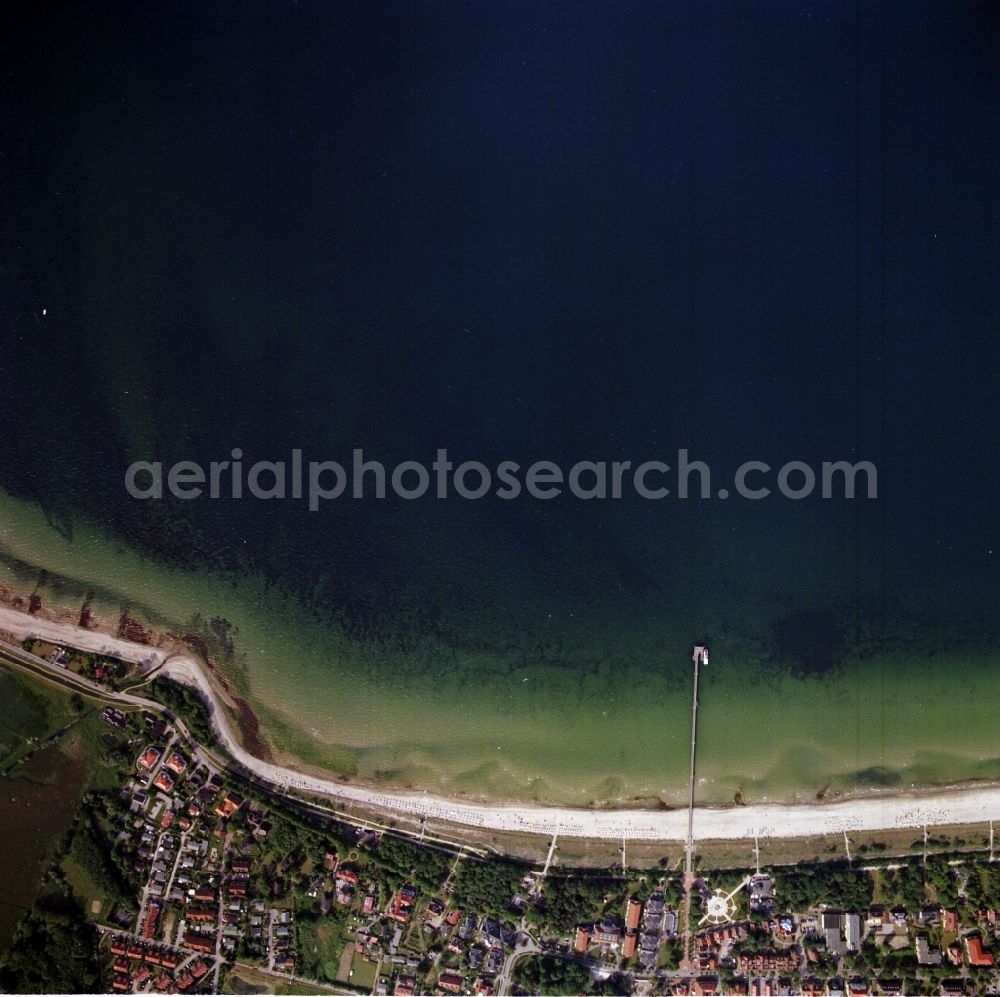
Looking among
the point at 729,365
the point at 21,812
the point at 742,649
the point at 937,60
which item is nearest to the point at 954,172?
the point at 937,60

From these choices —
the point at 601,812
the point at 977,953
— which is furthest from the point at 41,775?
the point at 977,953

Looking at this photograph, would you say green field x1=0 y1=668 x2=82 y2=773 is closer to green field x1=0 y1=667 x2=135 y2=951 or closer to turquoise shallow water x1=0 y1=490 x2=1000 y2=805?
green field x1=0 y1=667 x2=135 y2=951

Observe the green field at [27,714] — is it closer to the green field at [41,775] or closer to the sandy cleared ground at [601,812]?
the green field at [41,775]

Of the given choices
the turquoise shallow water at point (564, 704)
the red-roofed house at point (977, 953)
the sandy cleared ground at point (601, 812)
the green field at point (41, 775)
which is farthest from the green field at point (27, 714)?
the red-roofed house at point (977, 953)

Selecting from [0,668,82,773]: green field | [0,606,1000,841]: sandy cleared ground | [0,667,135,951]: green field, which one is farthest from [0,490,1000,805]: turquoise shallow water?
[0,667,135,951]: green field

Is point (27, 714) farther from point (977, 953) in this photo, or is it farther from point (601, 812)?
point (977, 953)

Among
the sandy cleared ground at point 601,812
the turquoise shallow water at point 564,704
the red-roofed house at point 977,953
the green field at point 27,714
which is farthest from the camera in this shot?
the turquoise shallow water at point 564,704

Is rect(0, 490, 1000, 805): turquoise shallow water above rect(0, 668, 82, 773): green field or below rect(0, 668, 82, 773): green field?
above

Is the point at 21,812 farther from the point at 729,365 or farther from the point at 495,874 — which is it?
the point at 729,365
